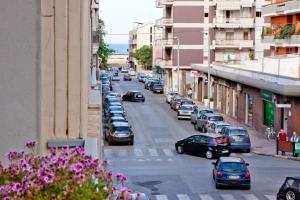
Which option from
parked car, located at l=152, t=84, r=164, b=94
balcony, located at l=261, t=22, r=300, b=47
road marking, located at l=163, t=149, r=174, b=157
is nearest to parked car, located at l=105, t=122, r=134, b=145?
road marking, located at l=163, t=149, r=174, b=157

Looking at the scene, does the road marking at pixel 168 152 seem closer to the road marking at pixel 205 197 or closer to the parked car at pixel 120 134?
the parked car at pixel 120 134

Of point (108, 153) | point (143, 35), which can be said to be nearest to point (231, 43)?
point (108, 153)

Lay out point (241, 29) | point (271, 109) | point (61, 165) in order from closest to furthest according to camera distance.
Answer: point (61, 165) < point (271, 109) < point (241, 29)

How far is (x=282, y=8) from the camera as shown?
2283 inches

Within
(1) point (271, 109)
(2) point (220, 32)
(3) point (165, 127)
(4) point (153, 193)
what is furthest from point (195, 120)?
(2) point (220, 32)

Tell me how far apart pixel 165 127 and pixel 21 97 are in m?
43.5

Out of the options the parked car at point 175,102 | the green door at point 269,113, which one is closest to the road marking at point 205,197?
the green door at point 269,113

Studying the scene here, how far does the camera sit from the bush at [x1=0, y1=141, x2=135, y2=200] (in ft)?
17.8

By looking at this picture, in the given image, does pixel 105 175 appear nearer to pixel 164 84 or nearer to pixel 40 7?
pixel 40 7

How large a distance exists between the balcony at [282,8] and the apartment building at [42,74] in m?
47.5

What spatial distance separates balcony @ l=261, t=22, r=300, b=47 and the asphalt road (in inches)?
440

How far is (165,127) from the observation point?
51.2 m

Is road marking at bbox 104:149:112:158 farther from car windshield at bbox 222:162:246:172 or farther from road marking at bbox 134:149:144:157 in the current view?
car windshield at bbox 222:162:246:172

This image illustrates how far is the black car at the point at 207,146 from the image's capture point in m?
36.1
